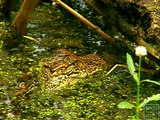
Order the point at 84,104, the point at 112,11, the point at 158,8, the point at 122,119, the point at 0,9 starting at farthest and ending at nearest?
the point at 0,9 < the point at 112,11 < the point at 158,8 < the point at 84,104 < the point at 122,119

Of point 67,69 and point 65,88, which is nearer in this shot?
point 65,88

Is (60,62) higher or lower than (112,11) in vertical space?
lower

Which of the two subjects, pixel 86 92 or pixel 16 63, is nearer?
pixel 86 92

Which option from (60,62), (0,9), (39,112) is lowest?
(39,112)

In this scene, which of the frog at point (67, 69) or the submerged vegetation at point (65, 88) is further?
the frog at point (67, 69)

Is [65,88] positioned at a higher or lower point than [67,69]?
lower

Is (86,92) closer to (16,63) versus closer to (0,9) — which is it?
(16,63)

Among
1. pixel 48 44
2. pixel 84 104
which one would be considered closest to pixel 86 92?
pixel 84 104

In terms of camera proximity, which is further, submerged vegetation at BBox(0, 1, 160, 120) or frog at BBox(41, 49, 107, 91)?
frog at BBox(41, 49, 107, 91)
